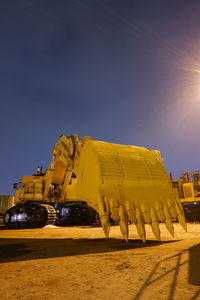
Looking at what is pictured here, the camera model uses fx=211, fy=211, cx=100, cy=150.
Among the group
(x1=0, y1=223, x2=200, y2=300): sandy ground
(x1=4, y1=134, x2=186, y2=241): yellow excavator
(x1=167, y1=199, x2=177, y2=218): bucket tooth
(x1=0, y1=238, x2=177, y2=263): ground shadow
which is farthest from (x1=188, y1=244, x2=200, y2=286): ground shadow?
(x1=0, y1=238, x2=177, y2=263): ground shadow

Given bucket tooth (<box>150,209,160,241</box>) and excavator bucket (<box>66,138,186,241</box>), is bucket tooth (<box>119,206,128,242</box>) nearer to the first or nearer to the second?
excavator bucket (<box>66,138,186,241</box>)

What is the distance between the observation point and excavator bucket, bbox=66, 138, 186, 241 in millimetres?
4262

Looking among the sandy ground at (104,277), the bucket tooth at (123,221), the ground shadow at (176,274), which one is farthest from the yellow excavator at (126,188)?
the ground shadow at (176,274)

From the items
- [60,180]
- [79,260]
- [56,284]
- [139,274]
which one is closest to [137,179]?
[79,260]

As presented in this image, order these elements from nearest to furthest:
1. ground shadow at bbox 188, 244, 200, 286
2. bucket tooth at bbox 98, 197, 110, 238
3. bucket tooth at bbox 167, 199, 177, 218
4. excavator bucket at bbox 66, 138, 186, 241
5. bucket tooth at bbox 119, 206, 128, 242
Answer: ground shadow at bbox 188, 244, 200, 286 → bucket tooth at bbox 98, 197, 110, 238 → bucket tooth at bbox 119, 206, 128, 242 → excavator bucket at bbox 66, 138, 186, 241 → bucket tooth at bbox 167, 199, 177, 218

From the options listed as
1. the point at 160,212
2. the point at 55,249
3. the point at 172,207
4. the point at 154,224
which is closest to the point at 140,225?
the point at 154,224

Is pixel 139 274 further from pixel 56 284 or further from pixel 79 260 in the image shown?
pixel 79 260

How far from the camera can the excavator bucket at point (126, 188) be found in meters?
4.26

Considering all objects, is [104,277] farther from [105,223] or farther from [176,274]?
[105,223]

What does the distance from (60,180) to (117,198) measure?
687 cm

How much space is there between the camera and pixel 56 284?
2.38 metres

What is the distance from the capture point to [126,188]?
4.56m

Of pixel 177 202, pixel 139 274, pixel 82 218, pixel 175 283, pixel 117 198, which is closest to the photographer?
pixel 175 283

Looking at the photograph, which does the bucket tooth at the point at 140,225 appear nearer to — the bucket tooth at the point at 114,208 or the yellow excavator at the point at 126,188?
the yellow excavator at the point at 126,188
